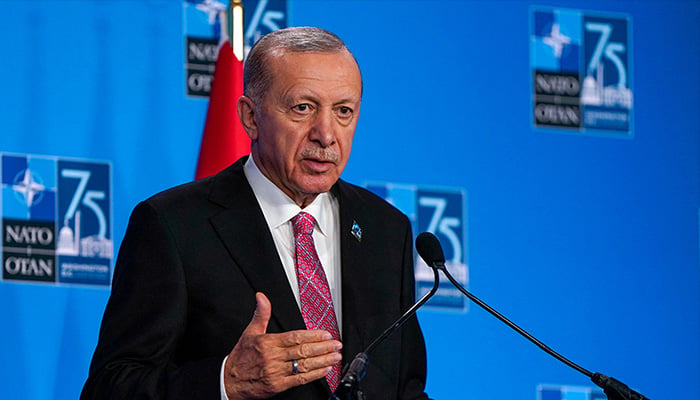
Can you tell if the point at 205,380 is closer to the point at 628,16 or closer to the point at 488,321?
the point at 488,321

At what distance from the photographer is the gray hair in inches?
113

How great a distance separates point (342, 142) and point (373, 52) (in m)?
2.14

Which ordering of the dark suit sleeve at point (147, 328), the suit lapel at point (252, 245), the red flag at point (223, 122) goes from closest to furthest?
the dark suit sleeve at point (147, 328), the suit lapel at point (252, 245), the red flag at point (223, 122)

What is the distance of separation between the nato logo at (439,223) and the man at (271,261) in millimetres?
1705

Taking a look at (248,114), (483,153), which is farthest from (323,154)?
(483,153)

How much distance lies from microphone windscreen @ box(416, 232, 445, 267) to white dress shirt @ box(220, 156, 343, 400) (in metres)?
0.32

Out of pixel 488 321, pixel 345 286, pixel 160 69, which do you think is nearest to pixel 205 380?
pixel 345 286

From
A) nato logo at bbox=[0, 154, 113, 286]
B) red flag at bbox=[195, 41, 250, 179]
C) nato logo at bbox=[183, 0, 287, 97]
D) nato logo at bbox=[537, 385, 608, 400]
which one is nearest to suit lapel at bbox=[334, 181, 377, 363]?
red flag at bbox=[195, 41, 250, 179]

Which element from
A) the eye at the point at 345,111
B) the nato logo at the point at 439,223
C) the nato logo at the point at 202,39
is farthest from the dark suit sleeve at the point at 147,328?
the nato logo at the point at 439,223

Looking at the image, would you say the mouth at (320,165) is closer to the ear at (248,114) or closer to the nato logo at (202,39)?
the ear at (248,114)

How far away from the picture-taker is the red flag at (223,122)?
14.4ft

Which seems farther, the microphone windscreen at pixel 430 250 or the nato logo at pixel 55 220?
the nato logo at pixel 55 220

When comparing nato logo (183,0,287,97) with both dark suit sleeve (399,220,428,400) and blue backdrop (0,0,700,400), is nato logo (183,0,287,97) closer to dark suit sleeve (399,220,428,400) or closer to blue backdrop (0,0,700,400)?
blue backdrop (0,0,700,400)

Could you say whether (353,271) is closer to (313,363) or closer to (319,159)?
(319,159)
